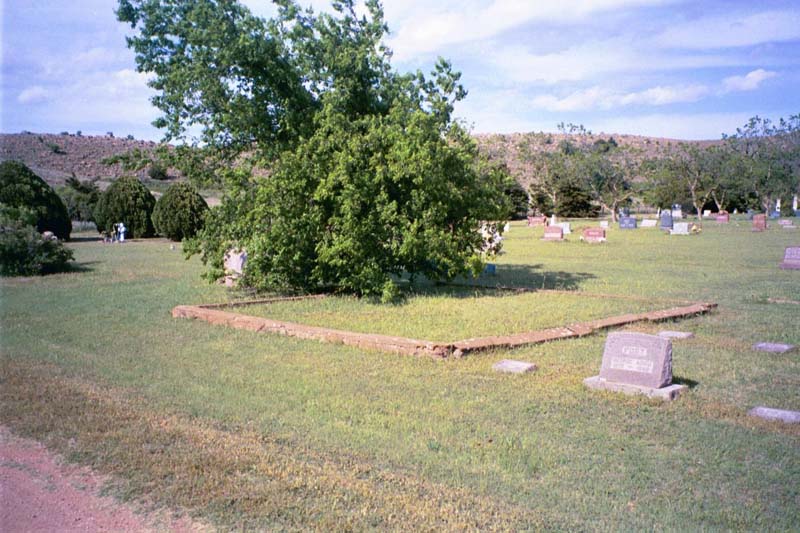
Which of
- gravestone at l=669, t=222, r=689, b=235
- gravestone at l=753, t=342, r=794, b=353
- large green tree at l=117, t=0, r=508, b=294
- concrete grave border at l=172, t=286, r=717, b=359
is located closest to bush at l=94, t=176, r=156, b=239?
large green tree at l=117, t=0, r=508, b=294

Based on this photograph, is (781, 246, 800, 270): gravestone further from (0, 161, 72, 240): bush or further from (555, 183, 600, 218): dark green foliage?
(555, 183, 600, 218): dark green foliage

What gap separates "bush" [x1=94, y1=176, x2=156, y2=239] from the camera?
36.3 metres

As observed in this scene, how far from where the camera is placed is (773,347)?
8844 millimetres

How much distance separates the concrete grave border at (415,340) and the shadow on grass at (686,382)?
212 cm

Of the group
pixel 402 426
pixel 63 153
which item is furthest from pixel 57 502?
pixel 63 153

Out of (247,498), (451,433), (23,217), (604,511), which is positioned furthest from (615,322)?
(23,217)

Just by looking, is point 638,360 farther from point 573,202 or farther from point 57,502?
point 573,202

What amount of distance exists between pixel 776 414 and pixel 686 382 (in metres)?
1.22

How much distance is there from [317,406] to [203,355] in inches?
108

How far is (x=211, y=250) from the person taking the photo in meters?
13.6

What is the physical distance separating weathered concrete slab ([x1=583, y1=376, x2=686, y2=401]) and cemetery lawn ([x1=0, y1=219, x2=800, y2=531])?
0.14m

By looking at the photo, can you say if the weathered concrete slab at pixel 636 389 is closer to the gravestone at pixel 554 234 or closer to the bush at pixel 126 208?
the gravestone at pixel 554 234

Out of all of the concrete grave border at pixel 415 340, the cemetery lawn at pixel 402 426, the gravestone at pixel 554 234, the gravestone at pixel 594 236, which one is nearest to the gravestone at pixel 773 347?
the cemetery lawn at pixel 402 426

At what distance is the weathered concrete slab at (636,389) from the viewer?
6629 millimetres
